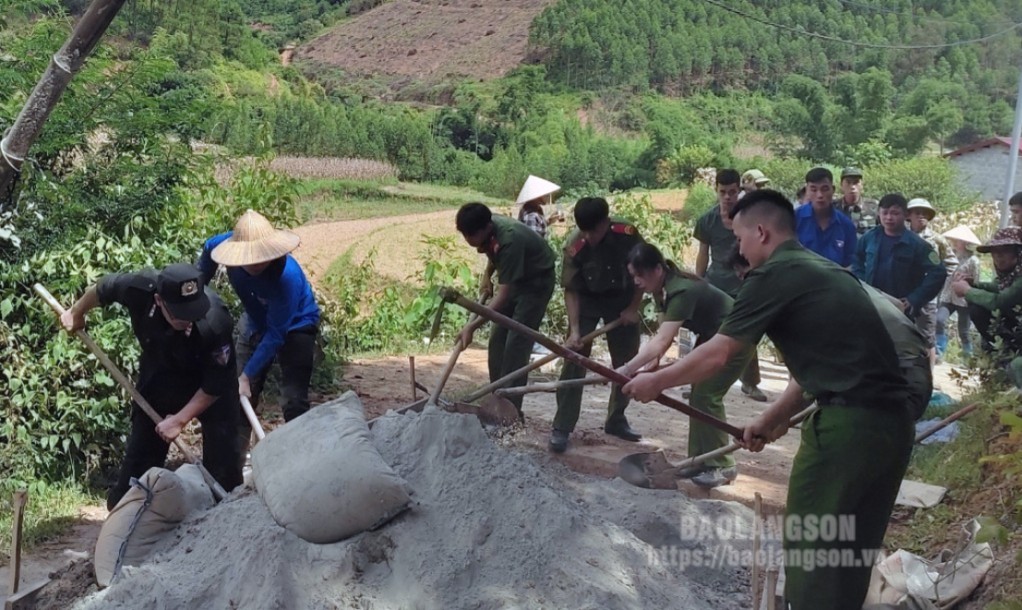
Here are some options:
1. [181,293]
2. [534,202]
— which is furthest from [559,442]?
[181,293]

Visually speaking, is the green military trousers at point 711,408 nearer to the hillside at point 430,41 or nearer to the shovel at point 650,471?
the shovel at point 650,471

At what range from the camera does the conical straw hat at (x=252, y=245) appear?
484cm

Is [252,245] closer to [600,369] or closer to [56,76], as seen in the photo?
[56,76]

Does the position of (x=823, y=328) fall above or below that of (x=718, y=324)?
above

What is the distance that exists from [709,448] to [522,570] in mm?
2082

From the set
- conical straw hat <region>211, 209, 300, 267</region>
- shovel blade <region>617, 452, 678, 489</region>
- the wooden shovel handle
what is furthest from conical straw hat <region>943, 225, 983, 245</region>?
conical straw hat <region>211, 209, 300, 267</region>

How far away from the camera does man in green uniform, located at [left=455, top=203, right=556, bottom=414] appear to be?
576 centimetres

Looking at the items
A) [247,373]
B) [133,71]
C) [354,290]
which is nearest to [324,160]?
[354,290]

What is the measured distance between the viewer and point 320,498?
3.66 m

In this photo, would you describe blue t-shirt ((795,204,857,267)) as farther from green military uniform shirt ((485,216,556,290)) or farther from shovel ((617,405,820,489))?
shovel ((617,405,820,489))

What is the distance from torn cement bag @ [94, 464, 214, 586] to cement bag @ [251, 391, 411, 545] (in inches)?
15.8

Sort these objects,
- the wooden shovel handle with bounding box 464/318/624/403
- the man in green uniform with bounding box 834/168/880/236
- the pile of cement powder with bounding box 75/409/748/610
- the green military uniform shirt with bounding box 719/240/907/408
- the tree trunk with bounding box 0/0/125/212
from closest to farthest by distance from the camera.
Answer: the green military uniform shirt with bounding box 719/240/907/408 < the pile of cement powder with bounding box 75/409/748/610 < the tree trunk with bounding box 0/0/125/212 < the wooden shovel handle with bounding box 464/318/624/403 < the man in green uniform with bounding box 834/168/880/236

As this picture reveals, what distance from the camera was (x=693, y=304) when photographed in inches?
199

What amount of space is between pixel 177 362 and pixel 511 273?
A: 2.12m
